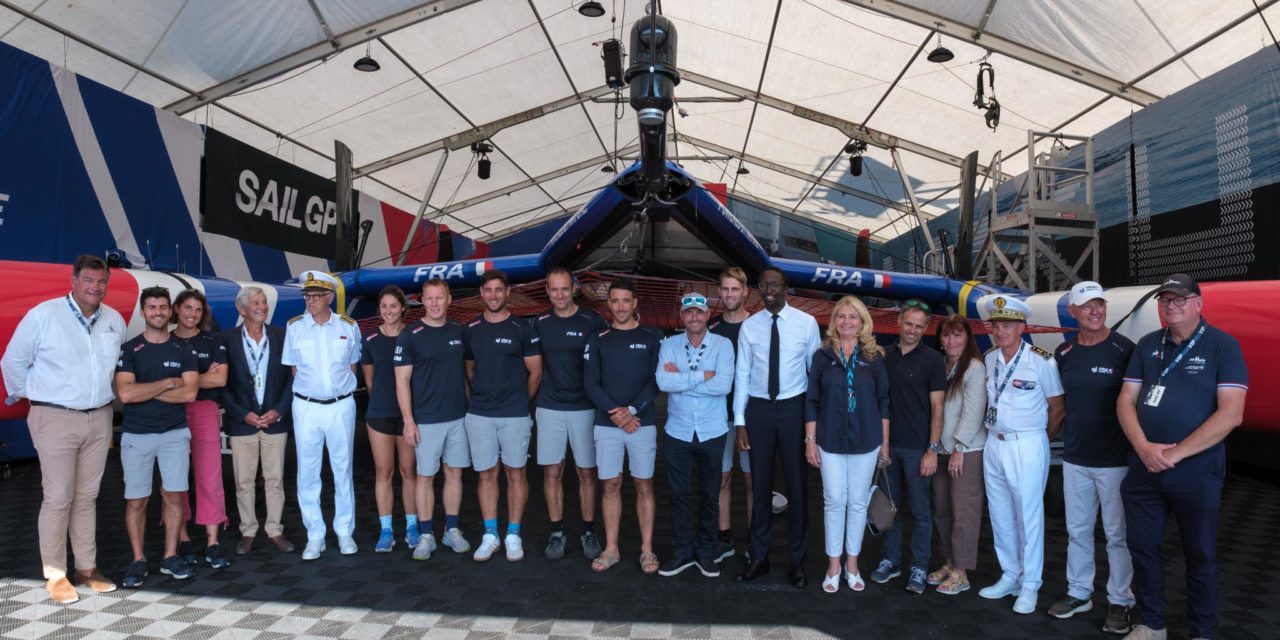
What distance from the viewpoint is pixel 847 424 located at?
2982 mm

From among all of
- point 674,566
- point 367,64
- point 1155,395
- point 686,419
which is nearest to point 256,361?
point 686,419

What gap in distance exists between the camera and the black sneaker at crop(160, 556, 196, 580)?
3221 mm

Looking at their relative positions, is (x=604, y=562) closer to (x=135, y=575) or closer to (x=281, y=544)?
(x=281, y=544)

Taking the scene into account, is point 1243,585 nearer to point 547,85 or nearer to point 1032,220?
point 1032,220

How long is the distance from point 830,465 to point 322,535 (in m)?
2.64

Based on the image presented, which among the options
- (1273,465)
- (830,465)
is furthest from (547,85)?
(1273,465)

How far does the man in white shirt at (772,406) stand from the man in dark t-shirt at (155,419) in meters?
2.68

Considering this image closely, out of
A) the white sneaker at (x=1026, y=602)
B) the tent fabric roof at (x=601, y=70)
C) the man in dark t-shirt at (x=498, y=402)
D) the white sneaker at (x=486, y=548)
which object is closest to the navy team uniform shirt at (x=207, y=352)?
the man in dark t-shirt at (x=498, y=402)

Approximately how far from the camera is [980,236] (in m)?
11.1

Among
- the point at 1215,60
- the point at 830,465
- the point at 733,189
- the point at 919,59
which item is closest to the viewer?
the point at 830,465

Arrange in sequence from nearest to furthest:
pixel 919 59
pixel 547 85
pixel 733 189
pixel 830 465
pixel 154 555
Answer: pixel 830 465 < pixel 154 555 < pixel 919 59 < pixel 547 85 < pixel 733 189

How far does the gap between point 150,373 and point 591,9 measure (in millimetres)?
6791

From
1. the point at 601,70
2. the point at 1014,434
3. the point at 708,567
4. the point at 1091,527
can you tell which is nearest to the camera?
the point at 1091,527

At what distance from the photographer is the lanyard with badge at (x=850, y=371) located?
299 centimetres
